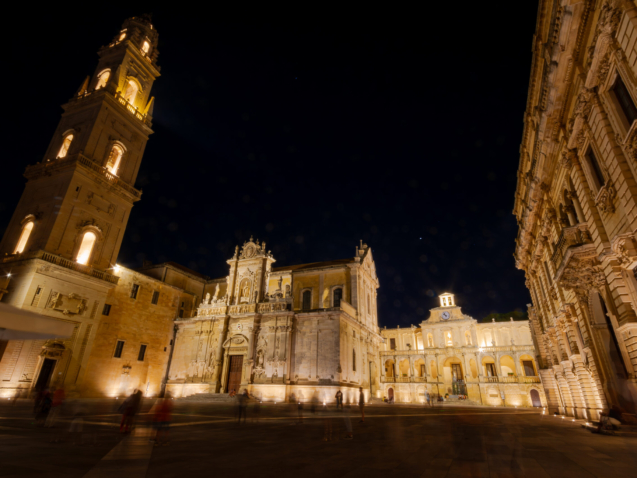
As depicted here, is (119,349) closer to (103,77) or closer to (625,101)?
(103,77)

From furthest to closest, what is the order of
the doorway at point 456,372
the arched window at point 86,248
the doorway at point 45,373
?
the doorway at point 456,372, the arched window at point 86,248, the doorway at point 45,373

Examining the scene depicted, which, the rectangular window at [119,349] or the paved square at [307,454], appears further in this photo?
the rectangular window at [119,349]

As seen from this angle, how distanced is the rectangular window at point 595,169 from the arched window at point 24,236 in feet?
111

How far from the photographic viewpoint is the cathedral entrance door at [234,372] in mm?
30516

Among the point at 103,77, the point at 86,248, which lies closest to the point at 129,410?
the point at 86,248

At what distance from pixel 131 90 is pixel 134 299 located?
819 inches

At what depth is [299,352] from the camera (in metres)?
Answer: 29.9

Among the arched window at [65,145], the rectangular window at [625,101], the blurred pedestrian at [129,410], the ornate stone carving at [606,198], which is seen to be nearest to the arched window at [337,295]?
the ornate stone carving at [606,198]

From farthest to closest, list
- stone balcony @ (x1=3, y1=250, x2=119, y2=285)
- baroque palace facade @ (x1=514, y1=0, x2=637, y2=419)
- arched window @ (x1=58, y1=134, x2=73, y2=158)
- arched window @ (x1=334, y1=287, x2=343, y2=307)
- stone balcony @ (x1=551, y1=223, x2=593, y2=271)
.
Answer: arched window @ (x1=334, y1=287, x2=343, y2=307) < arched window @ (x1=58, y1=134, x2=73, y2=158) < stone balcony @ (x1=3, y1=250, x2=119, y2=285) < stone balcony @ (x1=551, y1=223, x2=593, y2=271) < baroque palace facade @ (x1=514, y1=0, x2=637, y2=419)

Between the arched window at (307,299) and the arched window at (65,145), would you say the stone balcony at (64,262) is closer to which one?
the arched window at (65,145)

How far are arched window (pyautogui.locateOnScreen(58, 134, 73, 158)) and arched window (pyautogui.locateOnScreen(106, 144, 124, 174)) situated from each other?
3238 millimetres

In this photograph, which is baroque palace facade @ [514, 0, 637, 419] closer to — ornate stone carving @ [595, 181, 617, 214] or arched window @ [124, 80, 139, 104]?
ornate stone carving @ [595, 181, 617, 214]

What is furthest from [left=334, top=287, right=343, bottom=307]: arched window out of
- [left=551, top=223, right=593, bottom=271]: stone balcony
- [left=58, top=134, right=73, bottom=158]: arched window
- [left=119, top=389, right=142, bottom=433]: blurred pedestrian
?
[left=58, top=134, right=73, bottom=158]: arched window

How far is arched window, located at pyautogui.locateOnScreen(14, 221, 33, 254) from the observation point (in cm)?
2558
